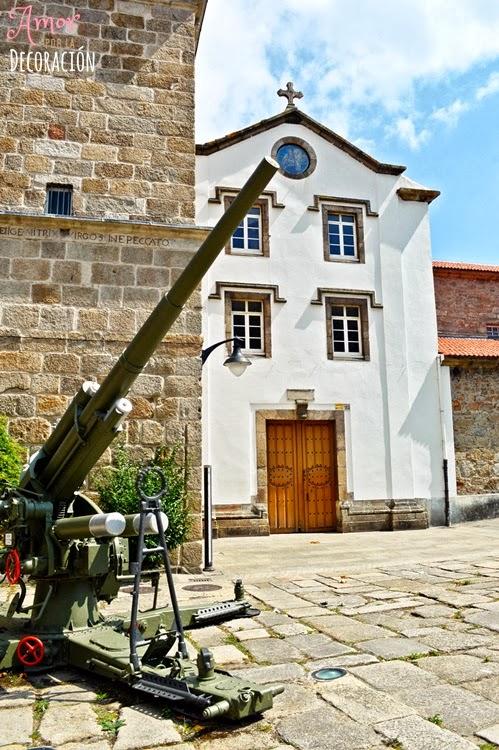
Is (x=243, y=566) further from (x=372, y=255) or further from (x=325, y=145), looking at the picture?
→ (x=325, y=145)

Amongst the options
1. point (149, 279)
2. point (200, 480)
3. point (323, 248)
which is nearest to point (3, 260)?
point (149, 279)

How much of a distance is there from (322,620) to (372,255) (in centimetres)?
1148

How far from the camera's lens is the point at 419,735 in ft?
9.44

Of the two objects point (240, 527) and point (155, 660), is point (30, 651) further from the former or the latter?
point (240, 527)

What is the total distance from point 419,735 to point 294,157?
14.3 m

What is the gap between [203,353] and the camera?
8883 mm

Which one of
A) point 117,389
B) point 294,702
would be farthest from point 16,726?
point 117,389

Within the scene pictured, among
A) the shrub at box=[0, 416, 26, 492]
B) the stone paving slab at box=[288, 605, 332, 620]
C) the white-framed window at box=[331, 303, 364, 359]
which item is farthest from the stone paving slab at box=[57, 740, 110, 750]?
the white-framed window at box=[331, 303, 364, 359]

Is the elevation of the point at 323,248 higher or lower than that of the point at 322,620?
higher

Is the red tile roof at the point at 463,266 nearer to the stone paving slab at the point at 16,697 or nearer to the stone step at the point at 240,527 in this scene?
the stone step at the point at 240,527

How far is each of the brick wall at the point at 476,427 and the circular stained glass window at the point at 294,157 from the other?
5.94 meters

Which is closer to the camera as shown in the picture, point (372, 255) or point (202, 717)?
point (202, 717)

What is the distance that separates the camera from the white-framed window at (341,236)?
1534 cm

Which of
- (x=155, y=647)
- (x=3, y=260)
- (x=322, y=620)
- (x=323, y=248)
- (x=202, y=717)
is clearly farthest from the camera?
(x=323, y=248)
